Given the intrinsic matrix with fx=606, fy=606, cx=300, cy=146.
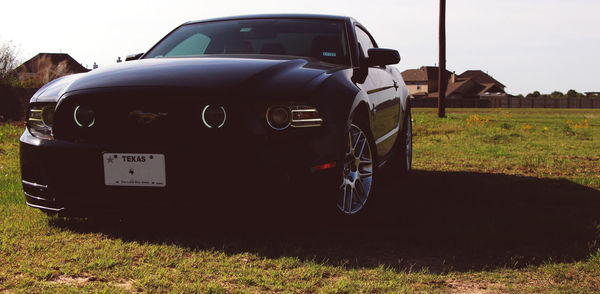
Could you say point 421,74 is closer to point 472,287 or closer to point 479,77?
point 479,77

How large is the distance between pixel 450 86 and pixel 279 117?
99.0 m

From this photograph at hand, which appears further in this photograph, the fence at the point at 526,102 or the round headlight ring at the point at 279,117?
the fence at the point at 526,102

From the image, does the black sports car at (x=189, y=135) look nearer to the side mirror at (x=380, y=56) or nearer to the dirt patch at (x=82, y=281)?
the dirt patch at (x=82, y=281)

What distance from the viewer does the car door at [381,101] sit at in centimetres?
464

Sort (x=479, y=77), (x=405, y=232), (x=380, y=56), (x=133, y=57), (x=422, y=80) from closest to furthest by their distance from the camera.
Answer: (x=405, y=232) → (x=380, y=56) → (x=133, y=57) → (x=422, y=80) → (x=479, y=77)

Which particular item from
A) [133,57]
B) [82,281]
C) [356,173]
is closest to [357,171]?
[356,173]

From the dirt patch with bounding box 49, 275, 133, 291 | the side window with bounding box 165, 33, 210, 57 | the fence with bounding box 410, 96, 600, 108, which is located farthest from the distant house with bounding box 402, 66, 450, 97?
the dirt patch with bounding box 49, 275, 133, 291

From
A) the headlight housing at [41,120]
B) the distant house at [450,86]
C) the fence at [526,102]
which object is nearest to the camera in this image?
the headlight housing at [41,120]

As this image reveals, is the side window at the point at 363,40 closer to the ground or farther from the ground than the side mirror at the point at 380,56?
farther from the ground

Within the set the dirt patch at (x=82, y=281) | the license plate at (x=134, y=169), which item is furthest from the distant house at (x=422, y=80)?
the dirt patch at (x=82, y=281)

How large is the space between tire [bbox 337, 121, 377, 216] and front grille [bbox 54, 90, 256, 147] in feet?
2.69

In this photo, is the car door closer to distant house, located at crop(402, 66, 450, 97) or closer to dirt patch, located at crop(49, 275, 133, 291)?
dirt patch, located at crop(49, 275, 133, 291)

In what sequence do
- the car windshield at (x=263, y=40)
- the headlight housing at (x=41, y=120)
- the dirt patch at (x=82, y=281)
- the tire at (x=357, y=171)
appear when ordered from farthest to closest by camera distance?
the car windshield at (x=263, y=40), the tire at (x=357, y=171), the headlight housing at (x=41, y=120), the dirt patch at (x=82, y=281)

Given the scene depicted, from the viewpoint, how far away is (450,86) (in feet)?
→ 324
